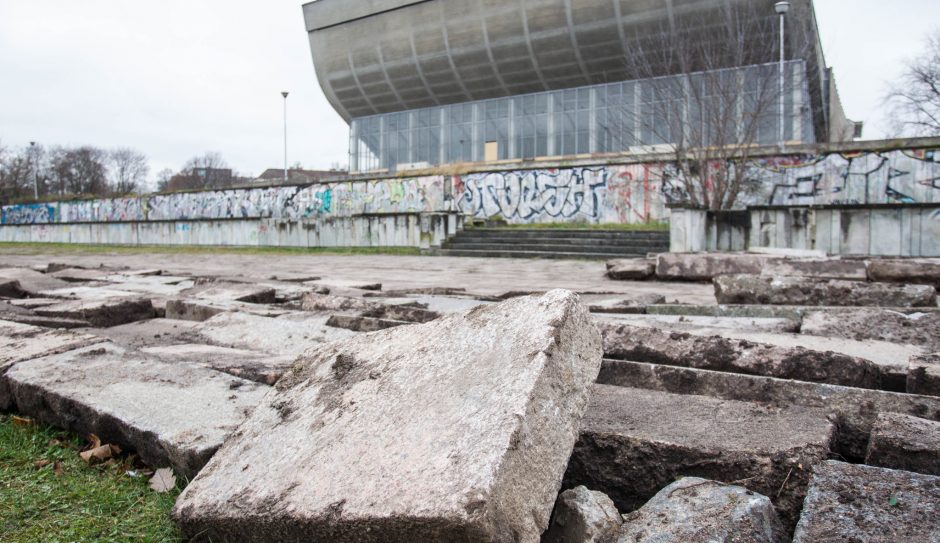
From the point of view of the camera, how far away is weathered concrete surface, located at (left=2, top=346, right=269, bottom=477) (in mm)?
2059

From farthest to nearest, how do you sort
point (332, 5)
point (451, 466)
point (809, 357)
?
1. point (332, 5)
2. point (809, 357)
3. point (451, 466)

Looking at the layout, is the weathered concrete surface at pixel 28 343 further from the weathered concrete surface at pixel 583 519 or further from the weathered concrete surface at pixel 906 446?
the weathered concrete surface at pixel 906 446

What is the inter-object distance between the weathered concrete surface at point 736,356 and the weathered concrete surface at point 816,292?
7.19 ft

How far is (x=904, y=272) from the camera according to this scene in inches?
232

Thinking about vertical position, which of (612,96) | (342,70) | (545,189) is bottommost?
(545,189)

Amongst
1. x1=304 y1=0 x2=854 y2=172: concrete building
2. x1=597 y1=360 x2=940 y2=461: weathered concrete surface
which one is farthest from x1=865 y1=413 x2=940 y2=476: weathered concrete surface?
x1=304 y1=0 x2=854 y2=172: concrete building

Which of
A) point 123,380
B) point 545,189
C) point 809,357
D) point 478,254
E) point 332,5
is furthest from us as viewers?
point 332,5

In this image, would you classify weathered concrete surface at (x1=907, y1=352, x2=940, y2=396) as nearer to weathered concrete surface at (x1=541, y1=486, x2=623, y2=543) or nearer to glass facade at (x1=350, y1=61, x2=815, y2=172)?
weathered concrete surface at (x1=541, y1=486, x2=623, y2=543)

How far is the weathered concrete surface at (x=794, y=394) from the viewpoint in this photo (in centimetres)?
196

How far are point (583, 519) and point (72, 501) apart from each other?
1.47 meters

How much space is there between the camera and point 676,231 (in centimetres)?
1381

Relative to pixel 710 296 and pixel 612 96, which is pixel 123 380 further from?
pixel 612 96

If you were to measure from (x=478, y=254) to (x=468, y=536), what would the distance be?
15799 millimetres

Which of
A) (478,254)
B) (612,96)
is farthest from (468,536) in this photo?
(612,96)
